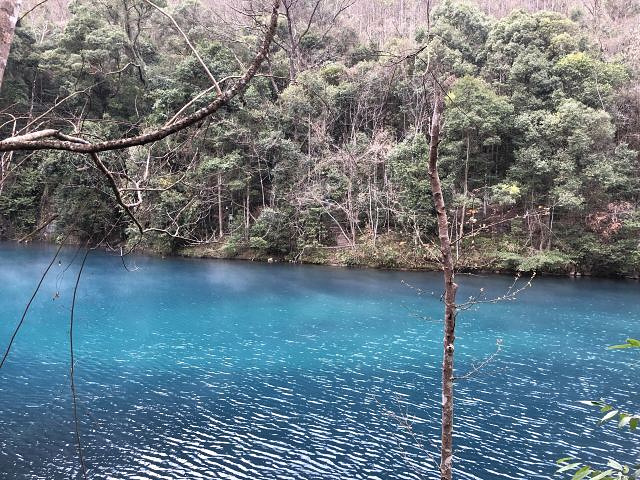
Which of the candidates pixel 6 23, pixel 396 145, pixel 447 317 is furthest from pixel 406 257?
pixel 6 23

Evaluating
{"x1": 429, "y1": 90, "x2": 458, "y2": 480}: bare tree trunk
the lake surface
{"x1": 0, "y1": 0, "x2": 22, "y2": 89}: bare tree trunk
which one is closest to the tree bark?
{"x1": 0, "y1": 0, "x2": 22, "y2": 89}: bare tree trunk

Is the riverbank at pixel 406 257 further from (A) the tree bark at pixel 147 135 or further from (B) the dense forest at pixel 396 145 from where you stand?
(A) the tree bark at pixel 147 135

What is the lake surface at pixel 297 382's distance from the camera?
938 cm

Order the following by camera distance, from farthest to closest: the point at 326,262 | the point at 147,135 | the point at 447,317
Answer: the point at 326,262 < the point at 447,317 < the point at 147,135

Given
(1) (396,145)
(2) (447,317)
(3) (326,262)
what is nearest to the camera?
(2) (447,317)

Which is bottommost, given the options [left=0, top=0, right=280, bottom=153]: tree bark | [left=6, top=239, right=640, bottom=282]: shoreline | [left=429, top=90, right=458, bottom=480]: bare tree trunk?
[left=6, top=239, right=640, bottom=282]: shoreline

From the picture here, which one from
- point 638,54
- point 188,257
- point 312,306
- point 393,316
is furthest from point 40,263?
point 638,54

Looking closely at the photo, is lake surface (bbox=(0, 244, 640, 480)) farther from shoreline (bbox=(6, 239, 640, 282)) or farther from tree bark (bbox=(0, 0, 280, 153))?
shoreline (bbox=(6, 239, 640, 282))

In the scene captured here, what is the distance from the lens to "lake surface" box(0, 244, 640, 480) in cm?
938

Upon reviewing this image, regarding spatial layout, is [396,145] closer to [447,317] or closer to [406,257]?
[406,257]

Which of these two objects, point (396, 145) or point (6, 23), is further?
point (396, 145)

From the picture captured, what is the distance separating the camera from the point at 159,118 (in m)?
34.0

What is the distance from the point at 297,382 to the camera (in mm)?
13453

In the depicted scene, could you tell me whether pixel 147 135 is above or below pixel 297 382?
above
